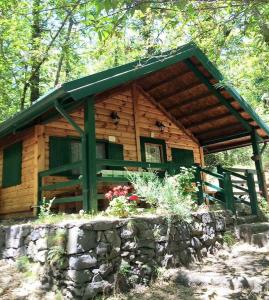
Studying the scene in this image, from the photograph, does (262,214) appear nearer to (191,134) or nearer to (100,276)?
(191,134)

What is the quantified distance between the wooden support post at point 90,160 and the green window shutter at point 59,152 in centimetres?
220

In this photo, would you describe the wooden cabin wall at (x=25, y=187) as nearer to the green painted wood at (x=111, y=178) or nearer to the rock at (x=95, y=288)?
the green painted wood at (x=111, y=178)

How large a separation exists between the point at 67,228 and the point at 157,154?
6114mm

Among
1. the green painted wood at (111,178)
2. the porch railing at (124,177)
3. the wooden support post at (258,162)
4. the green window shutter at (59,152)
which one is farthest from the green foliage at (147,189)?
the wooden support post at (258,162)

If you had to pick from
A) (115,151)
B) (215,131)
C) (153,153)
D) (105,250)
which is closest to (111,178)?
(105,250)

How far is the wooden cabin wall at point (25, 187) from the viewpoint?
8875mm

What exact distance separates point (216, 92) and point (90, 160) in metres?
4.90

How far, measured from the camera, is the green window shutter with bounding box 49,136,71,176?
8.79 metres

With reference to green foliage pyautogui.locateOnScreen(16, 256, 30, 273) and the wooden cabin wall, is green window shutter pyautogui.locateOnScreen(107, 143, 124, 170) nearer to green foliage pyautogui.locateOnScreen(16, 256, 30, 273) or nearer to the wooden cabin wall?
the wooden cabin wall

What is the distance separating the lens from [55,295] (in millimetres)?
5629

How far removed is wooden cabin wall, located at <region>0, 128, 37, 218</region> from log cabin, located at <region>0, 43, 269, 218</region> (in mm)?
26

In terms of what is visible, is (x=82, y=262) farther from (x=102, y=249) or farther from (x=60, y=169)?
(x=60, y=169)

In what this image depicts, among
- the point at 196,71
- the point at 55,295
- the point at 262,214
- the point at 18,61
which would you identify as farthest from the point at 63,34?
the point at 55,295

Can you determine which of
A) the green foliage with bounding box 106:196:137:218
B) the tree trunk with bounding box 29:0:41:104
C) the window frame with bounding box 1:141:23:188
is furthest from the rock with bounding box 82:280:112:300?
the tree trunk with bounding box 29:0:41:104
